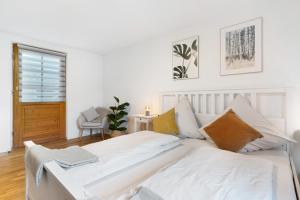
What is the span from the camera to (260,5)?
2.08m

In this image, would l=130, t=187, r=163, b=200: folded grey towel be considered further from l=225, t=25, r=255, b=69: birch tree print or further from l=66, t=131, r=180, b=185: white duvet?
l=225, t=25, r=255, b=69: birch tree print

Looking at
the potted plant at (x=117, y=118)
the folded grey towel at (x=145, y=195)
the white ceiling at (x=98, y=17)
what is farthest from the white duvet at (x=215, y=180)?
the potted plant at (x=117, y=118)

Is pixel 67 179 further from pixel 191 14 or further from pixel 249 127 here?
pixel 191 14

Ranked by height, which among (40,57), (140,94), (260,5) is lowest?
(140,94)


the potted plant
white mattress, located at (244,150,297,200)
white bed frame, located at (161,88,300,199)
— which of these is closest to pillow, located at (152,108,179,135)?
white bed frame, located at (161,88,300,199)

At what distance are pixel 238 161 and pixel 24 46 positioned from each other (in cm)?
415

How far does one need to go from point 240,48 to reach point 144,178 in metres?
2.12

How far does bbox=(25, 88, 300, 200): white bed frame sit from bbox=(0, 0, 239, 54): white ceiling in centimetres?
118

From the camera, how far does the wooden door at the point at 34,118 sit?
3.26m

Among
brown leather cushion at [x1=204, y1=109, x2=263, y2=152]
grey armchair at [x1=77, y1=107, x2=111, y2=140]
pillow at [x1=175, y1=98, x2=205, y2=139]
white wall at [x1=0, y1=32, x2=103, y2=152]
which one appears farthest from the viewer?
grey armchair at [x1=77, y1=107, x2=111, y2=140]

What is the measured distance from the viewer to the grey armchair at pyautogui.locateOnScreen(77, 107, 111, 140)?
3809mm

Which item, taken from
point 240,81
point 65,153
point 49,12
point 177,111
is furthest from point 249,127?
point 49,12

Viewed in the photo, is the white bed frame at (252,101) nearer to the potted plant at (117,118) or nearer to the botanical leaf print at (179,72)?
the botanical leaf print at (179,72)

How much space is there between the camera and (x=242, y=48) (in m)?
2.22
